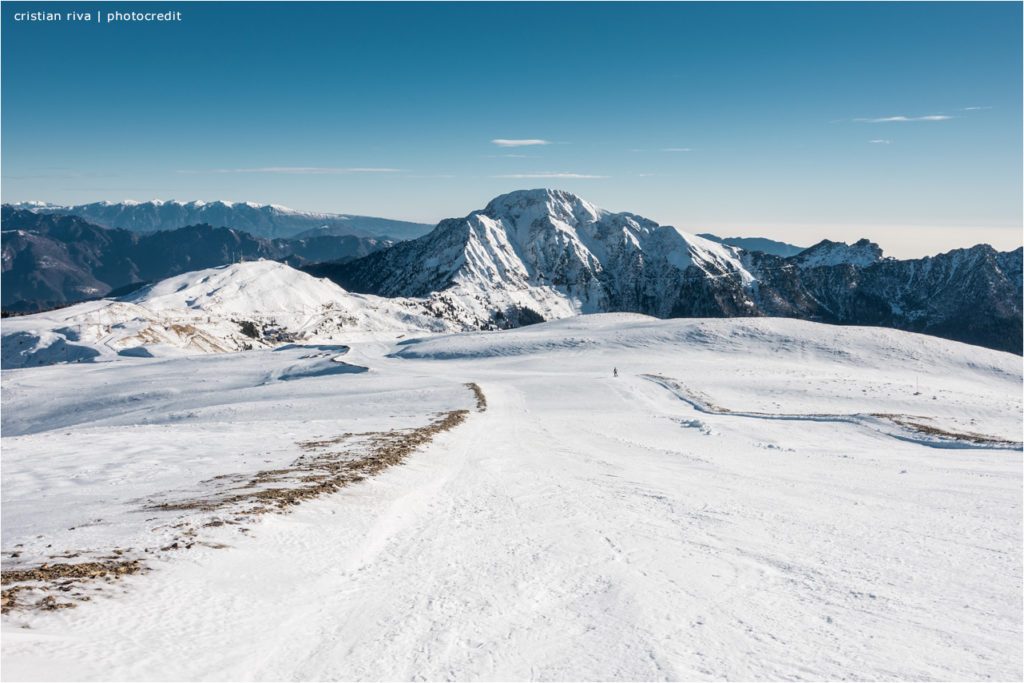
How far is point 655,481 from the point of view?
1498 centimetres

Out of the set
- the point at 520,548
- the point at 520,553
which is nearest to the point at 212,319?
the point at 520,548

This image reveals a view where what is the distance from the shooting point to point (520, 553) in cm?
937

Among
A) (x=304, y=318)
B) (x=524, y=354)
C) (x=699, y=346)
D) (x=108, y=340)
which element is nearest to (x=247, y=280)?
(x=304, y=318)

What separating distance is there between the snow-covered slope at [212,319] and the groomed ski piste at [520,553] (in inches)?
3023

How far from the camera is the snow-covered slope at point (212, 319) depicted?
79625mm

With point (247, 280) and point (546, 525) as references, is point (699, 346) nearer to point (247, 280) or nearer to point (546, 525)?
point (546, 525)

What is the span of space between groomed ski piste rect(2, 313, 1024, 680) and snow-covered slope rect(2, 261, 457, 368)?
76.8 metres

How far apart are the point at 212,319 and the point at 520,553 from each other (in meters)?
128

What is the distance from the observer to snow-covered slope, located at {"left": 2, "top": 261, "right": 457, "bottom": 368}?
79625mm

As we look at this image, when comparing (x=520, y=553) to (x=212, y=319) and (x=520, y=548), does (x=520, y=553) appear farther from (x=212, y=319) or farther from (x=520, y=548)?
(x=212, y=319)

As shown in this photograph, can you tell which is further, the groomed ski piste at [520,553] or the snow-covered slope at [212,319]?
the snow-covered slope at [212,319]

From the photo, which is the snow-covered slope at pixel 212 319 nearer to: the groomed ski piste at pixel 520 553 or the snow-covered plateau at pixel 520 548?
the snow-covered plateau at pixel 520 548

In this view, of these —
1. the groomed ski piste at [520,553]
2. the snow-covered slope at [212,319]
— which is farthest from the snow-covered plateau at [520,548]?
the snow-covered slope at [212,319]

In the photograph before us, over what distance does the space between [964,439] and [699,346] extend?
39.4 metres
